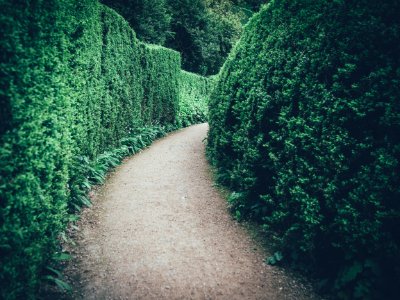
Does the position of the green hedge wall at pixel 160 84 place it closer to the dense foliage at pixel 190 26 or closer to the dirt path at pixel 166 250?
the dirt path at pixel 166 250

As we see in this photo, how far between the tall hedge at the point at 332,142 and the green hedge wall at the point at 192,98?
11274 millimetres

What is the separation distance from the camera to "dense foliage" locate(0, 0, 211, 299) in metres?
2.59

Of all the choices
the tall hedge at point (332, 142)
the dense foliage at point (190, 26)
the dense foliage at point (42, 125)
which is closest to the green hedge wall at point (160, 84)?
the dense foliage at point (42, 125)

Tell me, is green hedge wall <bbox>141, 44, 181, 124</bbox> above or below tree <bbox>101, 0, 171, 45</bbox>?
below

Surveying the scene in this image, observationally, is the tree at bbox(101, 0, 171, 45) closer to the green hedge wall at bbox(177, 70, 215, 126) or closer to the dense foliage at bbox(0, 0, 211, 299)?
the green hedge wall at bbox(177, 70, 215, 126)

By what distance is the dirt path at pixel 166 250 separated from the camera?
3.74m

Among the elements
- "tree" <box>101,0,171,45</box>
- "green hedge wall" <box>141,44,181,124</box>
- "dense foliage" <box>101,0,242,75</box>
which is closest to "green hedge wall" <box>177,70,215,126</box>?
"green hedge wall" <box>141,44,181,124</box>

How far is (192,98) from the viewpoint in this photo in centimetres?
1961

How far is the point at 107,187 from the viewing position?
6.88 meters

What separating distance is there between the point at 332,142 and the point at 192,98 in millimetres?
16605

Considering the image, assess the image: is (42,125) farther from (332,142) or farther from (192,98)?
(192,98)

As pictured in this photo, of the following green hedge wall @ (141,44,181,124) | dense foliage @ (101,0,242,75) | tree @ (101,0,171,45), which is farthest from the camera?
dense foliage @ (101,0,242,75)

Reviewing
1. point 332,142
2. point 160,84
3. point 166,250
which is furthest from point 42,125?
point 160,84

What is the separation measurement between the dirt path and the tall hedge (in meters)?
0.55
